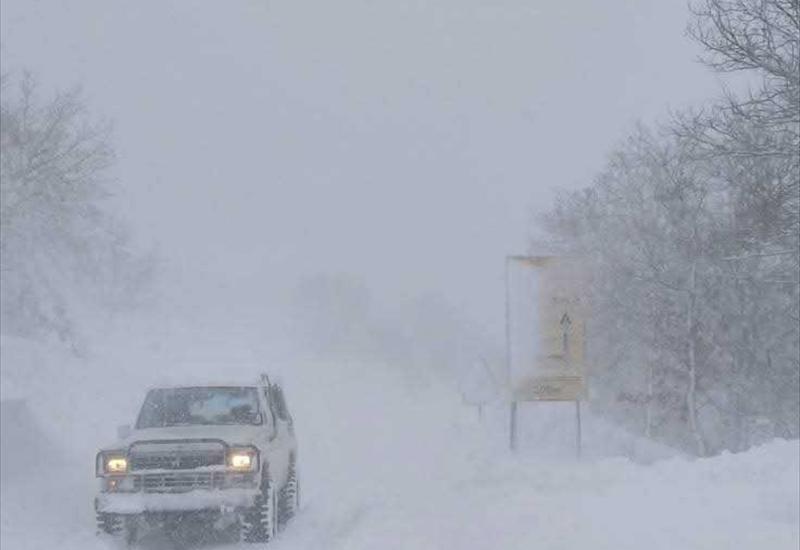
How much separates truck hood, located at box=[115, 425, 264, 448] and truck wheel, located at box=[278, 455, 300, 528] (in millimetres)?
1077

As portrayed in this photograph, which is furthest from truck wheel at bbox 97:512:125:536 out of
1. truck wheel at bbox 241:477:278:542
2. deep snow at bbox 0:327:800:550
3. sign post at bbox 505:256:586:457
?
sign post at bbox 505:256:586:457

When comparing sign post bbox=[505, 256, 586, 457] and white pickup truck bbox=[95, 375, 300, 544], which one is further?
sign post bbox=[505, 256, 586, 457]

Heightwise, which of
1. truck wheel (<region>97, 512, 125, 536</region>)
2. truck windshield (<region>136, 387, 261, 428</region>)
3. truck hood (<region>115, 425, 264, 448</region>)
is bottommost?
truck wheel (<region>97, 512, 125, 536</region>)

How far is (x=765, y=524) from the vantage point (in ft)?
41.7

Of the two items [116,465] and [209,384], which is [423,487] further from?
[116,465]

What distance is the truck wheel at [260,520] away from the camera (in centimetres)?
1195

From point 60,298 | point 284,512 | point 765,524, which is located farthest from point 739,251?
point 60,298

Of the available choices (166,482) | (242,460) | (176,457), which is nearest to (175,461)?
(176,457)

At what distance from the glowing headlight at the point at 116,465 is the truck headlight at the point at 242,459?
1056mm

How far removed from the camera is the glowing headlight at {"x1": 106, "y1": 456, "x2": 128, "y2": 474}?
38.9 ft

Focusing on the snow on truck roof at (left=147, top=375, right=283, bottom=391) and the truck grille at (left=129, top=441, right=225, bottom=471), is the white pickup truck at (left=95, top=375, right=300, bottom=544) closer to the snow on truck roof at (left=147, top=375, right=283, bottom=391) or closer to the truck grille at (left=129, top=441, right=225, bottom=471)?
the truck grille at (left=129, top=441, right=225, bottom=471)

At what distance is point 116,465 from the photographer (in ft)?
39.0

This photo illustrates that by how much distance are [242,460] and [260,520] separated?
644 millimetres

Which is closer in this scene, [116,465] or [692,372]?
[116,465]
